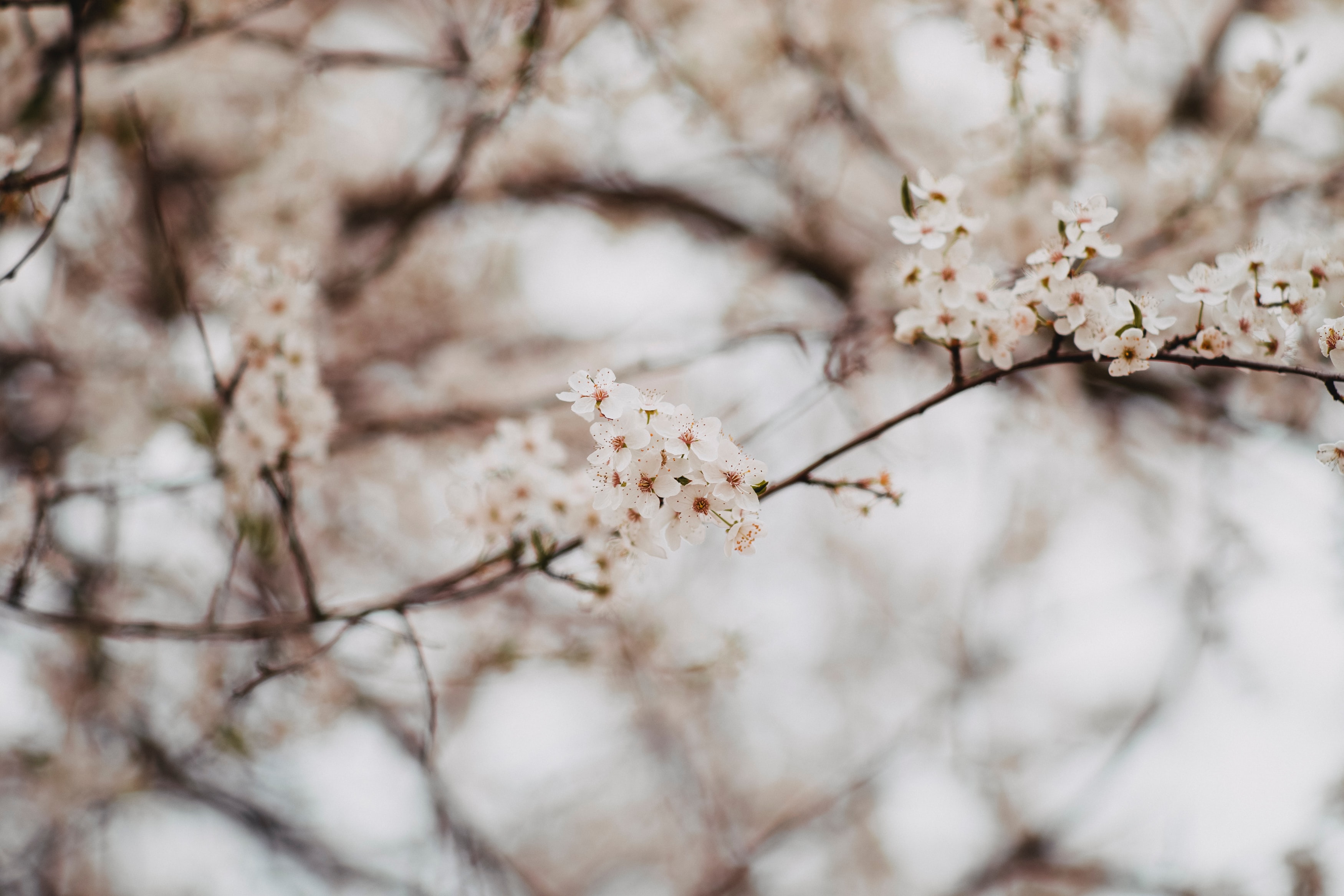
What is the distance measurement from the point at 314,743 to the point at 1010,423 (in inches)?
101

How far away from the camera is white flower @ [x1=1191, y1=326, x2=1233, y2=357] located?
3.76 feet

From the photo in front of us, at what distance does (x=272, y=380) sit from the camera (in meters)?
1.58

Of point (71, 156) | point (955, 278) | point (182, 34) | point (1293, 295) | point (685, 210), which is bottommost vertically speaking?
point (1293, 295)

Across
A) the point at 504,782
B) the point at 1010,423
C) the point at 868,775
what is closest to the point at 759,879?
the point at 868,775

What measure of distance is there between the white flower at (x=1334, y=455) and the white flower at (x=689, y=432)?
2.75 feet

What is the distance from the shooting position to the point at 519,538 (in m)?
1.46

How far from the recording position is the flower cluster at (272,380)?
155 centimetres

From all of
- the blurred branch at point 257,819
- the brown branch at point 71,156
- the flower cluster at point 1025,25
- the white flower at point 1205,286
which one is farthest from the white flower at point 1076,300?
the blurred branch at point 257,819

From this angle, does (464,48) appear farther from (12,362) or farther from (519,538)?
(12,362)

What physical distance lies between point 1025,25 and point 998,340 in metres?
0.83

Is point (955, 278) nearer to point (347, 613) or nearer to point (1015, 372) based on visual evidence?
point (1015, 372)

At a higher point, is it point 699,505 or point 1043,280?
point 1043,280

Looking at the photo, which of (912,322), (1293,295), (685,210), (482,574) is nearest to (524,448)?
(482,574)

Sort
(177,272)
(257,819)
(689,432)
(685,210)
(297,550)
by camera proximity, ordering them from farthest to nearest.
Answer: (685,210) < (257,819) < (297,550) < (177,272) < (689,432)
